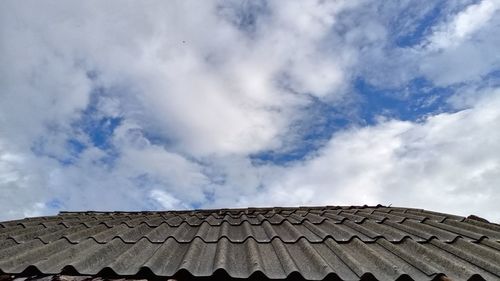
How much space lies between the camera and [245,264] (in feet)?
8.39

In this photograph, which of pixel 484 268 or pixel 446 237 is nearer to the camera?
pixel 484 268

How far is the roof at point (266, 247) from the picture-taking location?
7.86 feet

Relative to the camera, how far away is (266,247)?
2996 mm

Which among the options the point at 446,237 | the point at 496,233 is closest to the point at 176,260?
the point at 446,237

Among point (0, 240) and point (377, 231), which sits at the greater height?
point (0, 240)

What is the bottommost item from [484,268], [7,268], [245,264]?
[484,268]

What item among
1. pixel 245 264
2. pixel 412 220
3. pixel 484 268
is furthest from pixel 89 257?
pixel 412 220

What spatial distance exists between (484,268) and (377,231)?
1155 mm

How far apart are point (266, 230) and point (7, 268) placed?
2361 millimetres

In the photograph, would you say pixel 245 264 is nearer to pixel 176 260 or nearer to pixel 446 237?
pixel 176 260

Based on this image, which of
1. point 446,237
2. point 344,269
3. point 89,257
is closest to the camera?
point 344,269

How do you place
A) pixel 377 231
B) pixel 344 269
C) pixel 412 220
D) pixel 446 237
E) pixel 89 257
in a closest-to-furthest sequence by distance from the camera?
pixel 344 269 → pixel 89 257 → pixel 446 237 → pixel 377 231 → pixel 412 220

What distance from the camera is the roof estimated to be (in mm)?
2395

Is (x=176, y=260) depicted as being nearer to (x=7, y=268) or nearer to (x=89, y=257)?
(x=89, y=257)
